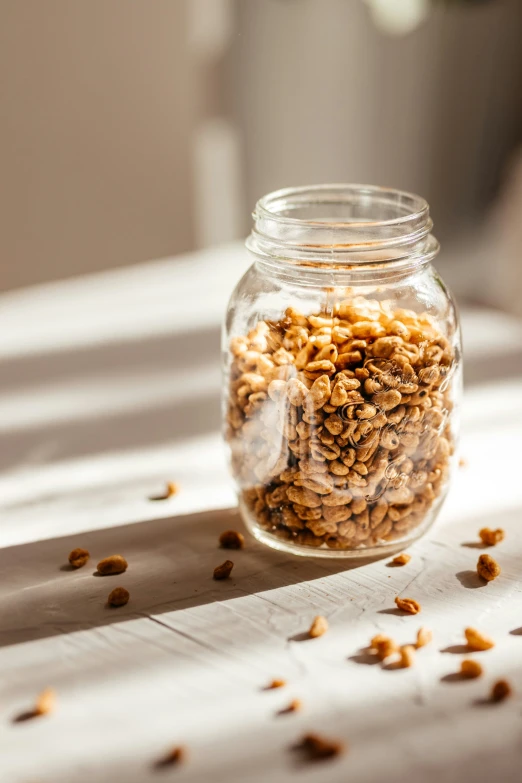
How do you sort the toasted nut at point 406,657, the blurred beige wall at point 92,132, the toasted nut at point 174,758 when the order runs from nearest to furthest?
the toasted nut at point 174,758 → the toasted nut at point 406,657 → the blurred beige wall at point 92,132

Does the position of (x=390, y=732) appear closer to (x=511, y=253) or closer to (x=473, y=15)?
(x=511, y=253)

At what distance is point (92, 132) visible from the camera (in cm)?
196

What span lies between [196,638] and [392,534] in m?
0.23

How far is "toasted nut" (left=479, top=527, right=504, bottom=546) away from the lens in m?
0.93

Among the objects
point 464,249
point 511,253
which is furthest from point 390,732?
point 464,249

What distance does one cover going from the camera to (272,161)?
221 centimetres

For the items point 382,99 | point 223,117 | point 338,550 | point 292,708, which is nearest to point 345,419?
point 338,550

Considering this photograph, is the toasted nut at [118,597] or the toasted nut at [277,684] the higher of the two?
the toasted nut at [118,597]

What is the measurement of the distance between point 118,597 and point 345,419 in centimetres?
27

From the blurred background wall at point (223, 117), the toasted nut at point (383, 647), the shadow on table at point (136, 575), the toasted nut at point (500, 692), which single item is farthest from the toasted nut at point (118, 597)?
the blurred background wall at point (223, 117)

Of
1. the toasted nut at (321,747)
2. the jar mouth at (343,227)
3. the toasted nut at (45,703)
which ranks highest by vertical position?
the jar mouth at (343,227)

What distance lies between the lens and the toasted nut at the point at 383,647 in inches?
29.6

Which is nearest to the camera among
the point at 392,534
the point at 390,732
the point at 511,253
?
the point at 390,732

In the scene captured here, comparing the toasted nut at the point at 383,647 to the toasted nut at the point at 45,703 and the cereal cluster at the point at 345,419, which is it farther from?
the toasted nut at the point at 45,703
